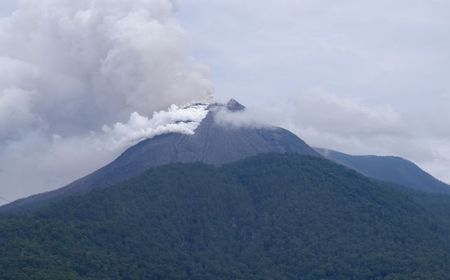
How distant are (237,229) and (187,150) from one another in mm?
32006

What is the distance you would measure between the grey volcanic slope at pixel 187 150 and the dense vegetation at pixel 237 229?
40.4 feet

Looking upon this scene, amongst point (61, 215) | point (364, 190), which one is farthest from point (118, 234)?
point (364, 190)

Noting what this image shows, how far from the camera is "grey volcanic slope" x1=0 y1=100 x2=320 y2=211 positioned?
141625mm

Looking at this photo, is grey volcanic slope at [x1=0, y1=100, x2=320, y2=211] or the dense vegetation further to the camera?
grey volcanic slope at [x1=0, y1=100, x2=320, y2=211]

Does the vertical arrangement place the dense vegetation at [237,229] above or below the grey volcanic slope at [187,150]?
below

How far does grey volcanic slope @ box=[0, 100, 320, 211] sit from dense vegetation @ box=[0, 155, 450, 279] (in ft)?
40.4

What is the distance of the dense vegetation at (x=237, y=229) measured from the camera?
314 ft

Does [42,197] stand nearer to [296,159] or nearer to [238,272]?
[296,159]

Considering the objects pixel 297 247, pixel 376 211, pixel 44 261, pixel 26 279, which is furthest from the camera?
pixel 376 211

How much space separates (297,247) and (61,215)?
27.4 metres

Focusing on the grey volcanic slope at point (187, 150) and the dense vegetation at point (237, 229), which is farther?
the grey volcanic slope at point (187, 150)

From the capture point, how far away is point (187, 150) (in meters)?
146

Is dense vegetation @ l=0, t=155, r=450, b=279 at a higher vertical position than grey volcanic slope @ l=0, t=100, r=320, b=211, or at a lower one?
lower

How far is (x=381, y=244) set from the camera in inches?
4316
